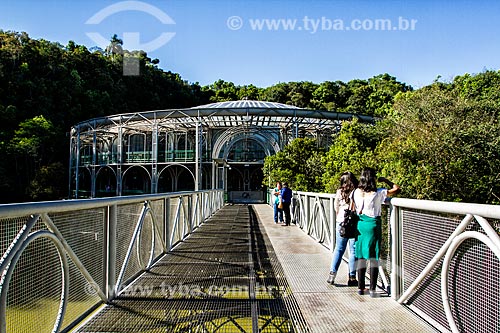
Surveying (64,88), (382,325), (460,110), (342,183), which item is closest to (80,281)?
(382,325)

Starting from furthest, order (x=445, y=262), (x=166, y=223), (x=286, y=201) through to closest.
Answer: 1. (x=286, y=201)
2. (x=166, y=223)
3. (x=445, y=262)

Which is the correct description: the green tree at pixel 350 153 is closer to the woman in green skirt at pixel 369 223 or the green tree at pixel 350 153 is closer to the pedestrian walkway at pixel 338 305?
the pedestrian walkway at pixel 338 305

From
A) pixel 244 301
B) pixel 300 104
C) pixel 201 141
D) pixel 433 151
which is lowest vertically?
pixel 244 301

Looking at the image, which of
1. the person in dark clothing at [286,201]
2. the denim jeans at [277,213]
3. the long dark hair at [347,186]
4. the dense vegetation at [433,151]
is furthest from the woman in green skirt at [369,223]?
the denim jeans at [277,213]


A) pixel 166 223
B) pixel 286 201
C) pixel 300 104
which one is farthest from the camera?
pixel 300 104

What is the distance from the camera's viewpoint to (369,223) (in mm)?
4836

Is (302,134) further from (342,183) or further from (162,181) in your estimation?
(342,183)

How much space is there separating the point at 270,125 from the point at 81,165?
72.3ft

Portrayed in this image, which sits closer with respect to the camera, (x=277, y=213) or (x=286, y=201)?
(x=286, y=201)

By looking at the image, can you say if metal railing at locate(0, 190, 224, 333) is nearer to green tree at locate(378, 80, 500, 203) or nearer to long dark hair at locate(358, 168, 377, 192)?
long dark hair at locate(358, 168, 377, 192)

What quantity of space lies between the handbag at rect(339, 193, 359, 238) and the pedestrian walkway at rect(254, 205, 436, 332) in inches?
27.6

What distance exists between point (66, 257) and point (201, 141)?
101ft

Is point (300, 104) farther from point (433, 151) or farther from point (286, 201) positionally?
point (433, 151)

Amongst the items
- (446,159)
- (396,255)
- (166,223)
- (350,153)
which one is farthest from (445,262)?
(350,153)
